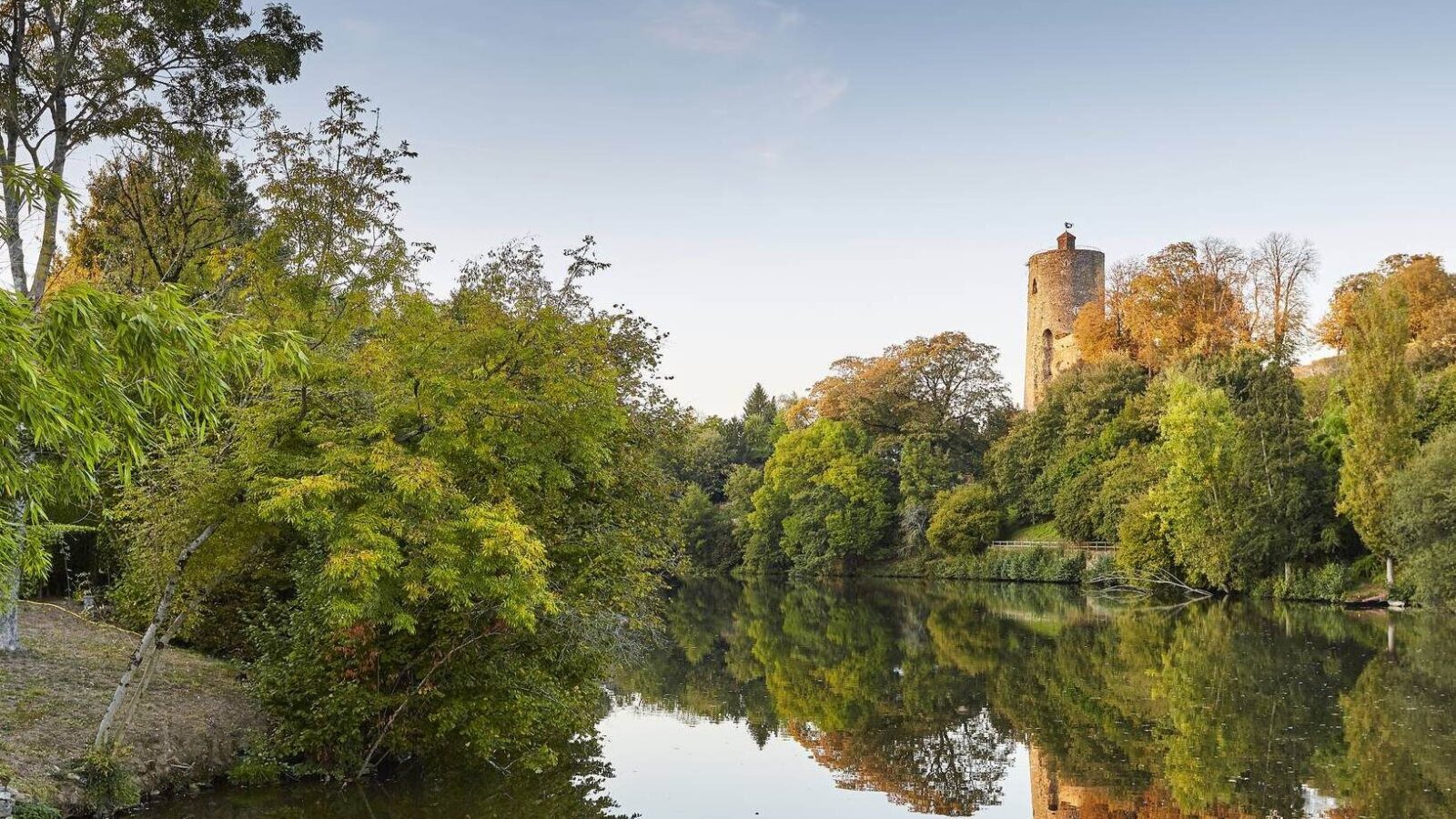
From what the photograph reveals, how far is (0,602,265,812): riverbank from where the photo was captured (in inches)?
360

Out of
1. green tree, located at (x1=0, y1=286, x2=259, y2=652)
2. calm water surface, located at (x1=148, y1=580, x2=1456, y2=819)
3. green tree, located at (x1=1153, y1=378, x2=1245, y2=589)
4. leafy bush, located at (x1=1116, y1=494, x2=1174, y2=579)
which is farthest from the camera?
leafy bush, located at (x1=1116, y1=494, x2=1174, y2=579)

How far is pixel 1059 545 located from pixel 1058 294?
21.2 meters

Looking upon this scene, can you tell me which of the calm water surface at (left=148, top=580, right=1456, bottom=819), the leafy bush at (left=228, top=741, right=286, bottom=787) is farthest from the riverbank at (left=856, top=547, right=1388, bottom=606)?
the leafy bush at (left=228, top=741, right=286, bottom=787)

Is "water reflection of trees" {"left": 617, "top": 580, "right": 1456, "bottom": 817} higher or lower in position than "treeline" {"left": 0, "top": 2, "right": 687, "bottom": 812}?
lower

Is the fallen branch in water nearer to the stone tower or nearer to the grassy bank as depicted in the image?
the grassy bank

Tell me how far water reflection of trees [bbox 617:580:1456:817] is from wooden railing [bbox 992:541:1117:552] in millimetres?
13739

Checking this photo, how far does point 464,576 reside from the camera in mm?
9375

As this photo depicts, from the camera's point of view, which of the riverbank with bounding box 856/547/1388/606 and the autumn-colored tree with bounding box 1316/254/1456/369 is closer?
the riverbank with bounding box 856/547/1388/606

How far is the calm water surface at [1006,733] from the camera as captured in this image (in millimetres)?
10945

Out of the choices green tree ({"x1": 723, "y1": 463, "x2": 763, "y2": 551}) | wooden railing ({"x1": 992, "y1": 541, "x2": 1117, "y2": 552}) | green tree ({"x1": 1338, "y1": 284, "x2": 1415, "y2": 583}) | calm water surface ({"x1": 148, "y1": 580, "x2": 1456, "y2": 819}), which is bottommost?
calm water surface ({"x1": 148, "y1": 580, "x2": 1456, "y2": 819})

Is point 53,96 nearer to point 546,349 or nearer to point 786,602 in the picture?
point 546,349

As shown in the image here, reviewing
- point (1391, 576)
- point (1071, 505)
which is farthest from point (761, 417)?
point (1391, 576)

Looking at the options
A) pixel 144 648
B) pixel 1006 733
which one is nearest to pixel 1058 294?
pixel 1006 733

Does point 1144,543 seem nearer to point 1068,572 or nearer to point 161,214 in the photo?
point 1068,572
